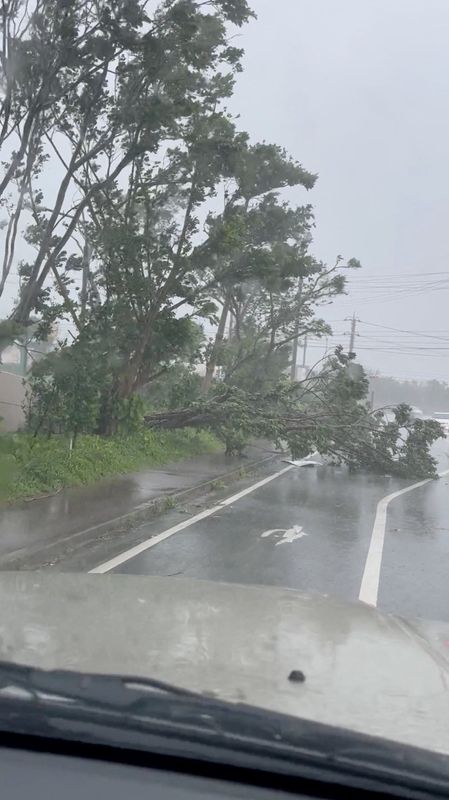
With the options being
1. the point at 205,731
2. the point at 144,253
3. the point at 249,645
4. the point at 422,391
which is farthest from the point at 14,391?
the point at 422,391

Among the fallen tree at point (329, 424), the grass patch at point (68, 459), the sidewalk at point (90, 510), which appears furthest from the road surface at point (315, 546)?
the grass patch at point (68, 459)

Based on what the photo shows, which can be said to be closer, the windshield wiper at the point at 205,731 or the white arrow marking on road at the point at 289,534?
the windshield wiper at the point at 205,731

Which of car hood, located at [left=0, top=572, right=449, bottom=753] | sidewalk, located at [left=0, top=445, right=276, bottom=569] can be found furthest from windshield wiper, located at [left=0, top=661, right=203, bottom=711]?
sidewalk, located at [left=0, top=445, right=276, bottom=569]

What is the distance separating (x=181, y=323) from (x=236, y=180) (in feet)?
9.85

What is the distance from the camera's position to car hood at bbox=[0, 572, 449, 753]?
291cm

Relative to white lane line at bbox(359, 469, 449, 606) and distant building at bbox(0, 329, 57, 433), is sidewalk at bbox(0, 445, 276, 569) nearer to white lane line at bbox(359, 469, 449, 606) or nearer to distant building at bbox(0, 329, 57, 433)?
distant building at bbox(0, 329, 57, 433)

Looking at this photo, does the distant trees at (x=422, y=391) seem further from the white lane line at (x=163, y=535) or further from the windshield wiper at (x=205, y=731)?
the windshield wiper at (x=205, y=731)

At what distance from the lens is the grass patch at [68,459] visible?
13.0 m

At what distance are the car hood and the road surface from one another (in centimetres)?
337

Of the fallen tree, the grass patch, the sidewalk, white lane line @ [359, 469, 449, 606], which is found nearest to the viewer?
white lane line @ [359, 469, 449, 606]

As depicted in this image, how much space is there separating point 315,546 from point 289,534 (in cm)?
84

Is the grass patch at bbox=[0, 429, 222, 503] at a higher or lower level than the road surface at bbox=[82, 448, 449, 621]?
Answer: higher

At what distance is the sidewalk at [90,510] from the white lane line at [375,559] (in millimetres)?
3062

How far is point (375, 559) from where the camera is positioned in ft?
32.9
